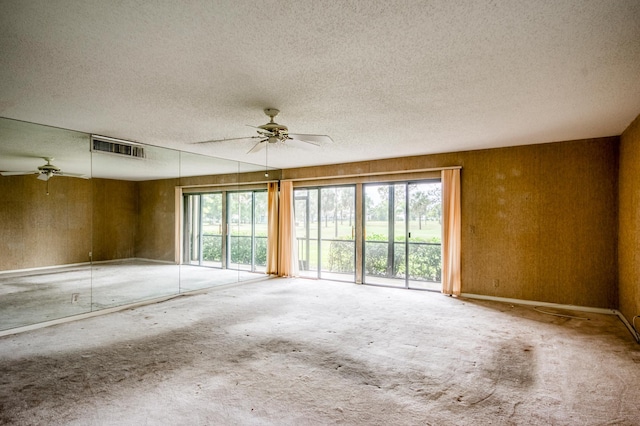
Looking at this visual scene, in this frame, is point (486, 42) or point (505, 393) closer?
point (486, 42)

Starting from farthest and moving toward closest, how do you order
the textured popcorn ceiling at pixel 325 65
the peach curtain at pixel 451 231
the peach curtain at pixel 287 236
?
the peach curtain at pixel 287 236 → the peach curtain at pixel 451 231 → the textured popcorn ceiling at pixel 325 65

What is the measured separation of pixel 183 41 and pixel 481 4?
184 centimetres

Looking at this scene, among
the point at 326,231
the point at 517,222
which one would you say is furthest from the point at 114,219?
the point at 517,222

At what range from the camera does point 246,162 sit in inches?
273

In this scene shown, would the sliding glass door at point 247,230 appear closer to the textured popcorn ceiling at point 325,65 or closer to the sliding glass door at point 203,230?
the sliding glass door at point 203,230

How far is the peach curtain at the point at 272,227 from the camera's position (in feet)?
25.0

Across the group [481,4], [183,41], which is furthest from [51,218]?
[481,4]

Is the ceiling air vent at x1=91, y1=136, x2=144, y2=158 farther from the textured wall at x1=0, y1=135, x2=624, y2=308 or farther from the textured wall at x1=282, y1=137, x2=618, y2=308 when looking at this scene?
the textured wall at x1=282, y1=137, x2=618, y2=308

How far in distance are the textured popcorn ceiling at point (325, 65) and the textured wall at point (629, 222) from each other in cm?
35

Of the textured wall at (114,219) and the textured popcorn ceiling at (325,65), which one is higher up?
the textured popcorn ceiling at (325,65)

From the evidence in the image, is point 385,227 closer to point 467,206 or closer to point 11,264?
point 467,206

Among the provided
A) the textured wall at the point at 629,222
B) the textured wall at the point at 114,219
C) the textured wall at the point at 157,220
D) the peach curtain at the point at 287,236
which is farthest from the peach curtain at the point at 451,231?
the textured wall at the point at 114,219

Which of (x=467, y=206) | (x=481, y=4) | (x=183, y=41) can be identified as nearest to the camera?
(x=481, y=4)

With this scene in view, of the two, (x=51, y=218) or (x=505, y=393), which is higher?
(x=51, y=218)
